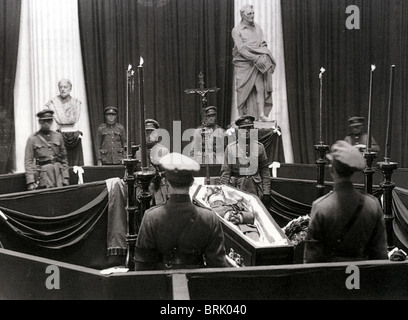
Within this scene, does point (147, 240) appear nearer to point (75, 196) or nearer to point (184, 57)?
point (75, 196)

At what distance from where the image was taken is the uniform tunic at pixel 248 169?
5.73m

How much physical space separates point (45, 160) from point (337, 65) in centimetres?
612

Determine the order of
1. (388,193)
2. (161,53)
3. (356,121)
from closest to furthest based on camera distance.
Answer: (388,193)
(356,121)
(161,53)

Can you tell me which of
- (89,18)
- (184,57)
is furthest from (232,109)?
(89,18)

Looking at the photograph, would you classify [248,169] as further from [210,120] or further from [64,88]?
[64,88]

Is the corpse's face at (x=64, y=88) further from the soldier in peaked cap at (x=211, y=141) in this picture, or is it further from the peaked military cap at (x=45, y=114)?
the soldier in peaked cap at (x=211, y=141)

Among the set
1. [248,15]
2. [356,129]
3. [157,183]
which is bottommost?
[157,183]

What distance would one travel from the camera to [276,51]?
9.80 meters

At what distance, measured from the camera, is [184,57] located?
9.77 meters

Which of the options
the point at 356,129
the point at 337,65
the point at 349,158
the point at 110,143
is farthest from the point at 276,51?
the point at 349,158

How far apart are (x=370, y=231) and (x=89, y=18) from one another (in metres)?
8.29

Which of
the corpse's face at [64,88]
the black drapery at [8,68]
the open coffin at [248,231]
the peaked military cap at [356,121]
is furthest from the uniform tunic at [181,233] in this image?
the black drapery at [8,68]

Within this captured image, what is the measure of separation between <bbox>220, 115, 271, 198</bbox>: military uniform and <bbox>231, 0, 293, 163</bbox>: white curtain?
3.97 metres

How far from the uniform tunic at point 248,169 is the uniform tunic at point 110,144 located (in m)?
2.85
